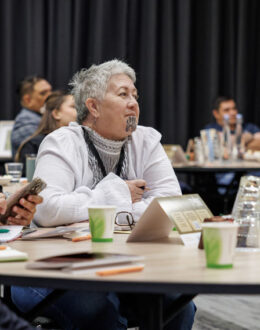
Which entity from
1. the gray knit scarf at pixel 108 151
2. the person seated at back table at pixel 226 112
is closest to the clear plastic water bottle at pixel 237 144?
the person seated at back table at pixel 226 112

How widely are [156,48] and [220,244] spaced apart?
6.68 m

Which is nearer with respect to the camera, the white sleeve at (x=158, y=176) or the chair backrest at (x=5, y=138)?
the white sleeve at (x=158, y=176)

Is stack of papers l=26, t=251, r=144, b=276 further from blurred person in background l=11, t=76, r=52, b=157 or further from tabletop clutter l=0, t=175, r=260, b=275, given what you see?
blurred person in background l=11, t=76, r=52, b=157

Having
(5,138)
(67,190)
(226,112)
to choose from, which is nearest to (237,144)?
(226,112)

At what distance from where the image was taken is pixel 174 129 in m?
7.99

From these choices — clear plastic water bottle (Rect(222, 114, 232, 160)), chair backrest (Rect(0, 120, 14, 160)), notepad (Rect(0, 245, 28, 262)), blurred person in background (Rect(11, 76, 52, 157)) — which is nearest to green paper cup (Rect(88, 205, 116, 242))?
notepad (Rect(0, 245, 28, 262))

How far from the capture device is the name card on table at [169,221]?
1.76 metres

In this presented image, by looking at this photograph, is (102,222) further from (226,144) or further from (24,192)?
(226,144)

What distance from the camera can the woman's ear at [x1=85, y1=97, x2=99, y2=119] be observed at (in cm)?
267

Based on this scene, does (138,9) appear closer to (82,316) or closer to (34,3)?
(34,3)

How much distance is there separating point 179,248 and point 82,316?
33cm

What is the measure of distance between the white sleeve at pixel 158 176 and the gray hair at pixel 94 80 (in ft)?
1.05

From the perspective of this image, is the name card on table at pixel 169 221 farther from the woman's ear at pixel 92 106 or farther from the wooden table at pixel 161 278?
the woman's ear at pixel 92 106

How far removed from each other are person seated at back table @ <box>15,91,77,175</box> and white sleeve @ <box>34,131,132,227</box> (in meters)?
2.02
